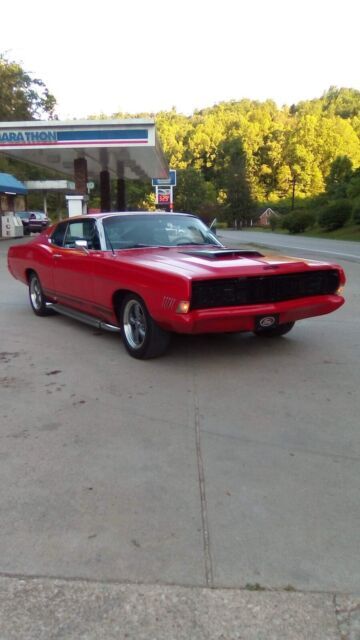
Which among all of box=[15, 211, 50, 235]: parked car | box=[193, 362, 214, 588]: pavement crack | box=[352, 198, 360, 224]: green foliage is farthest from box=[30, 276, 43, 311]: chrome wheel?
box=[352, 198, 360, 224]: green foliage

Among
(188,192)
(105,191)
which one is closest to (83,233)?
(105,191)

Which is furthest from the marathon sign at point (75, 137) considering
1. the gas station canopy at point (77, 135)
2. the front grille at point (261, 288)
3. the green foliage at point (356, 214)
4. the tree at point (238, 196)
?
the tree at point (238, 196)

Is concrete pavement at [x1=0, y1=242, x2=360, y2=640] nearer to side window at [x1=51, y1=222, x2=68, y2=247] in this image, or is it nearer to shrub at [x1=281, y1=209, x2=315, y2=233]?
side window at [x1=51, y1=222, x2=68, y2=247]

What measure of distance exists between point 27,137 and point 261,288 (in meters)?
17.9

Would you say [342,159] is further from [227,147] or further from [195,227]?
[195,227]

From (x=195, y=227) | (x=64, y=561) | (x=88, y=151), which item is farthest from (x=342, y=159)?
(x=64, y=561)

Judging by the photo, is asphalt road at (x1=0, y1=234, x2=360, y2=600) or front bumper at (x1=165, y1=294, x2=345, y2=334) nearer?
asphalt road at (x1=0, y1=234, x2=360, y2=600)

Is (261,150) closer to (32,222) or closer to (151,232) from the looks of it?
(32,222)

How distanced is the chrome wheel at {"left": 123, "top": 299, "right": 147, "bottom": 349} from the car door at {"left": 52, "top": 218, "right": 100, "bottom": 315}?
0.75 m

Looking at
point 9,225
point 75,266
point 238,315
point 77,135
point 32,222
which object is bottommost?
point 32,222

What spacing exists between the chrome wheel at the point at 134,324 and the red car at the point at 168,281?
11 mm

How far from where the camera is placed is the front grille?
17.1 ft

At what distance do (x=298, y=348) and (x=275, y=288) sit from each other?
40.9 inches

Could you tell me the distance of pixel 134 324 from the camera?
6023mm
